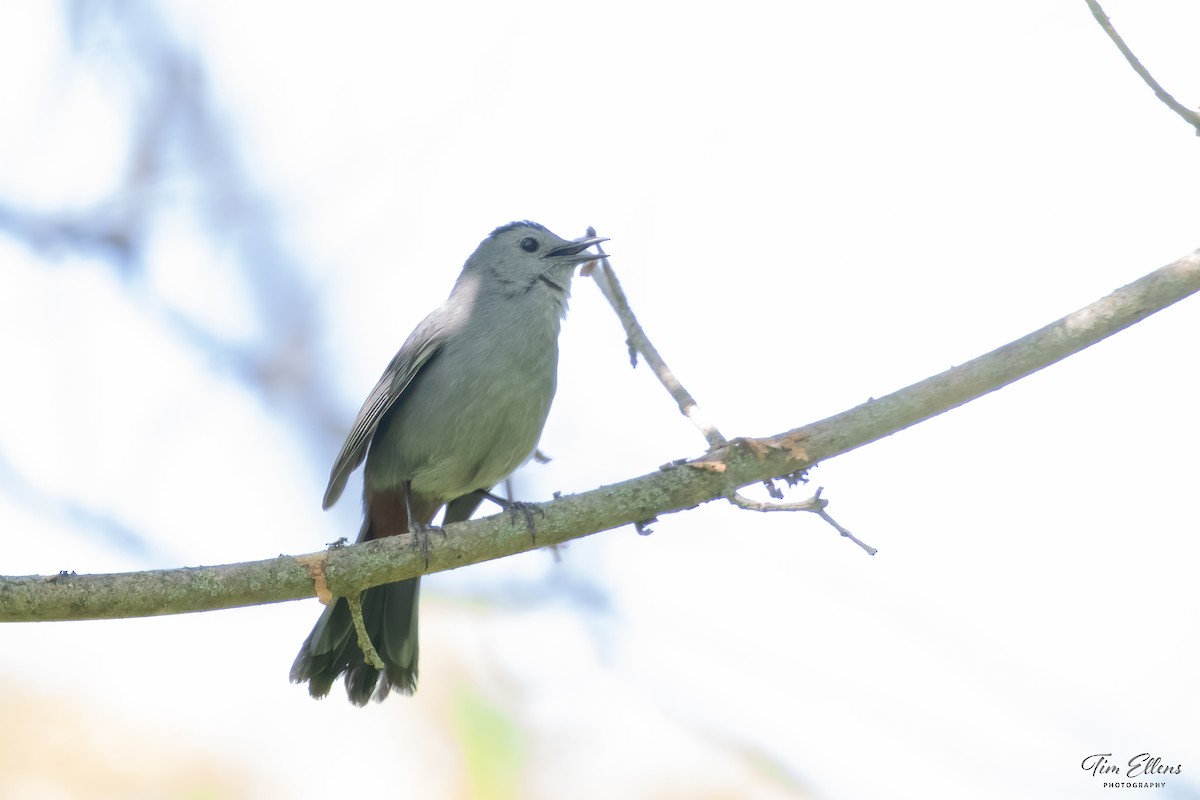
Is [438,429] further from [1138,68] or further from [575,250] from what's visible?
[1138,68]

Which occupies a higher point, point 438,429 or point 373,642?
point 438,429

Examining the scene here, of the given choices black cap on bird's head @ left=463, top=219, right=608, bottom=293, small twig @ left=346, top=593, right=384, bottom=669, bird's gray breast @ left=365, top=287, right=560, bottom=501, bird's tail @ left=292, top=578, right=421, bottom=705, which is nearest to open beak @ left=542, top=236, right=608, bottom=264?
black cap on bird's head @ left=463, top=219, right=608, bottom=293

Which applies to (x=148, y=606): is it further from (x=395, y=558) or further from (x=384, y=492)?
(x=384, y=492)

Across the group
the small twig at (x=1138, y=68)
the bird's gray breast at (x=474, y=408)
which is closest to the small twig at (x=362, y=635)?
the bird's gray breast at (x=474, y=408)

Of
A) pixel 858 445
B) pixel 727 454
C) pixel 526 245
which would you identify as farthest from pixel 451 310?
pixel 858 445

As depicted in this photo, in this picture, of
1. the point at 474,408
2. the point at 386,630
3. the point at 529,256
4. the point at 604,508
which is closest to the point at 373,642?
the point at 386,630

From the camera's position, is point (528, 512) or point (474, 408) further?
point (474, 408)
